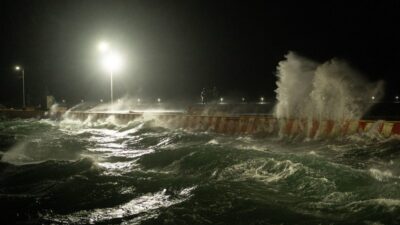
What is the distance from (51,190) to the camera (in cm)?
824

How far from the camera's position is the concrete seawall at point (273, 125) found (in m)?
14.1

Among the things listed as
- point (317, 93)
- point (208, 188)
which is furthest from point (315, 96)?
point (208, 188)

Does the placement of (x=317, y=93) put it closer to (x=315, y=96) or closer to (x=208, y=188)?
(x=315, y=96)

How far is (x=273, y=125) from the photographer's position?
17.6m

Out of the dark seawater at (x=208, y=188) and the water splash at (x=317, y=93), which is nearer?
the dark seawater at (x=208, y=188)

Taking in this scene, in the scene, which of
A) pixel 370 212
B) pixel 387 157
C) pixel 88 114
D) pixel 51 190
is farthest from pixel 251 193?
pixel 88 114

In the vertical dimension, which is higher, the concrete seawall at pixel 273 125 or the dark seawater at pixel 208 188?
the concrete seawall at pixel 273 125

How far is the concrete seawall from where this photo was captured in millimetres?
14141

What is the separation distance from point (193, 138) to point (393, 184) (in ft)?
32.8

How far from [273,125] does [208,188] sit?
10.3m

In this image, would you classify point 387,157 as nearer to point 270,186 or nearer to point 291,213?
point 270,186

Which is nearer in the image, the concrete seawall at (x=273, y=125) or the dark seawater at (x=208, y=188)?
the dark seawater at (x=208, y=188)

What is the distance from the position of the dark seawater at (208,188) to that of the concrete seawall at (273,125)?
126cm

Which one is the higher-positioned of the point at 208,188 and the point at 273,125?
the point at 273,125
